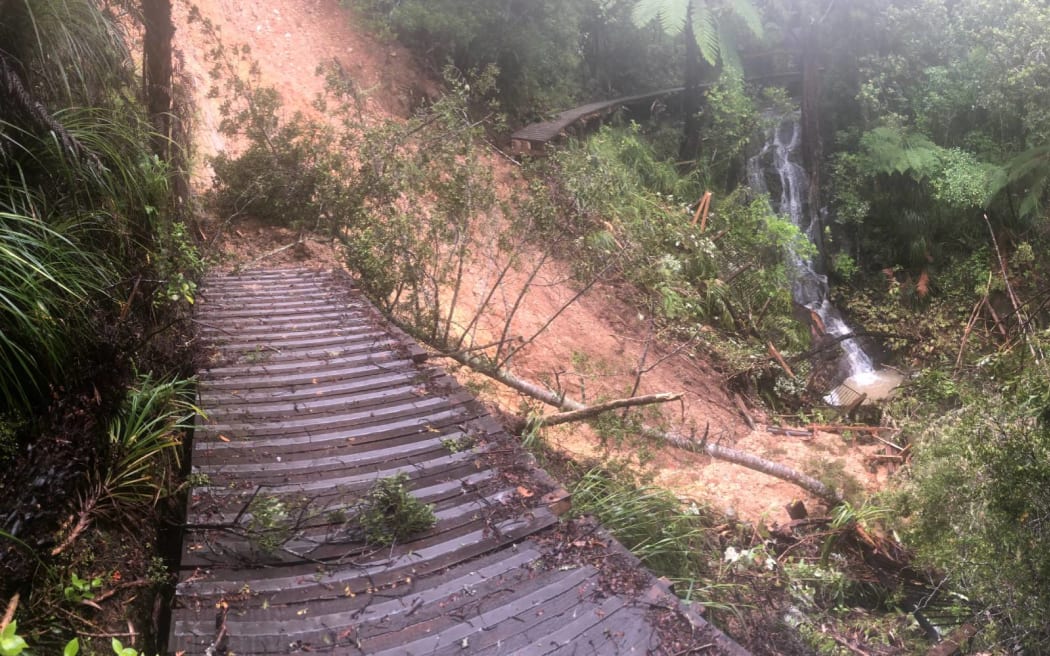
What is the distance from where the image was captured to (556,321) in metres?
11.7

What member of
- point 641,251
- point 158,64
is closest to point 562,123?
point 641,251

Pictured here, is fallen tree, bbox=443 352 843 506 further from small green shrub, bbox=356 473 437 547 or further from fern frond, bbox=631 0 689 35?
fern frond, bbox=631 0 689 35

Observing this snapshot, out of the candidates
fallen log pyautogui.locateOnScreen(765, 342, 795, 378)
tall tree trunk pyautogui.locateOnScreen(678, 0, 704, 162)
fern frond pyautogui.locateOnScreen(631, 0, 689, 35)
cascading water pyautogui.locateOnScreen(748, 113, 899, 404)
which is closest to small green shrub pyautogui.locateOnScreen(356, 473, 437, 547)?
fallen log pyautogui.locateOnScreen(765, 342, 795, 378)

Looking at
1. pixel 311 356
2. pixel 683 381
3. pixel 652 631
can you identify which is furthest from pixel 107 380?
pixel 683 381

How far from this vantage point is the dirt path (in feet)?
26.9

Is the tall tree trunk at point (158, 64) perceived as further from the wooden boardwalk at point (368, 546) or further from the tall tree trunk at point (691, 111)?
the tall tree trunk at point (691, 111)

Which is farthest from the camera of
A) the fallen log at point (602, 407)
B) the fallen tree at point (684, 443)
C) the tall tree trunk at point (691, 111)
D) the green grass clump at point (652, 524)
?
the tall tree trunk at point (691, 111)

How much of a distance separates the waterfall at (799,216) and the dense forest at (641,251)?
0.24ft

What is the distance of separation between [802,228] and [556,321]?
7.15 meters

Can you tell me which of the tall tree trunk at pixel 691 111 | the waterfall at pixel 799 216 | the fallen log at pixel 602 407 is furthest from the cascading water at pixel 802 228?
the fallen log at pixel 602 407

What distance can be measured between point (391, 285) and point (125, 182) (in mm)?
3529

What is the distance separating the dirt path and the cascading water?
2815 millimetres

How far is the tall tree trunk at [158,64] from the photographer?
24.0 feet

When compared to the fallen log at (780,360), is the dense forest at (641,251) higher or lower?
higher
